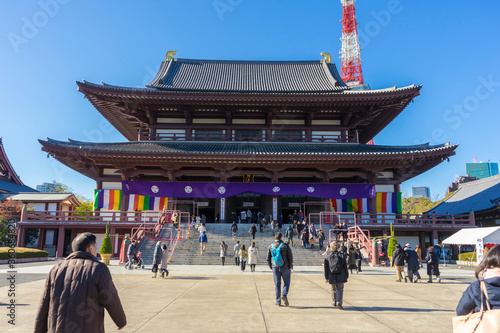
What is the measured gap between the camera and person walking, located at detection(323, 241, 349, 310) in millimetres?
7830

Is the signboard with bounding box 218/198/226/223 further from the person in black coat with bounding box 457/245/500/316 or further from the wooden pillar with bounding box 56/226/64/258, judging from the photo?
the person in black coat with bounding box 457/245/500/316

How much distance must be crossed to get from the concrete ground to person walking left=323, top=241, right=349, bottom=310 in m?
0.27

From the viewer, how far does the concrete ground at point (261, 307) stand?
617 cm

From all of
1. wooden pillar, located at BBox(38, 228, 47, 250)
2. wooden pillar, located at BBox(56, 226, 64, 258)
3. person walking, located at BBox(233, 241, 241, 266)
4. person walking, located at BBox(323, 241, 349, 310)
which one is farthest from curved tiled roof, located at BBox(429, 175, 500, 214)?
wooden pillar, located at BBox(38, 228, 47, 250)

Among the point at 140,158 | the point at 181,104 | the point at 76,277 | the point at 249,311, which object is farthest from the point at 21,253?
the point at 76,277

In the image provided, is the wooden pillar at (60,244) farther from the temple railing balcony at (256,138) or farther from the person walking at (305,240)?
the person walking at (305,240)

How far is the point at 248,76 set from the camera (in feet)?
112

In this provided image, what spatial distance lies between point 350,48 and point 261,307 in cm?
7179

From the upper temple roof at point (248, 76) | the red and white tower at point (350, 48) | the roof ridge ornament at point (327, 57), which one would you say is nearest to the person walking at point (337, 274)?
the upper temple roof at point (248, 76)

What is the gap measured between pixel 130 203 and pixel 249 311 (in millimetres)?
20254

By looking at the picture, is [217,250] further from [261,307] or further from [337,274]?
[337,274]

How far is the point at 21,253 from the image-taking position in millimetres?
20297

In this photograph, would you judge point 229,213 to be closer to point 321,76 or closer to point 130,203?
point 130,203

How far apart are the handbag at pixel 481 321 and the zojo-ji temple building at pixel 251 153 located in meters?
20.5
